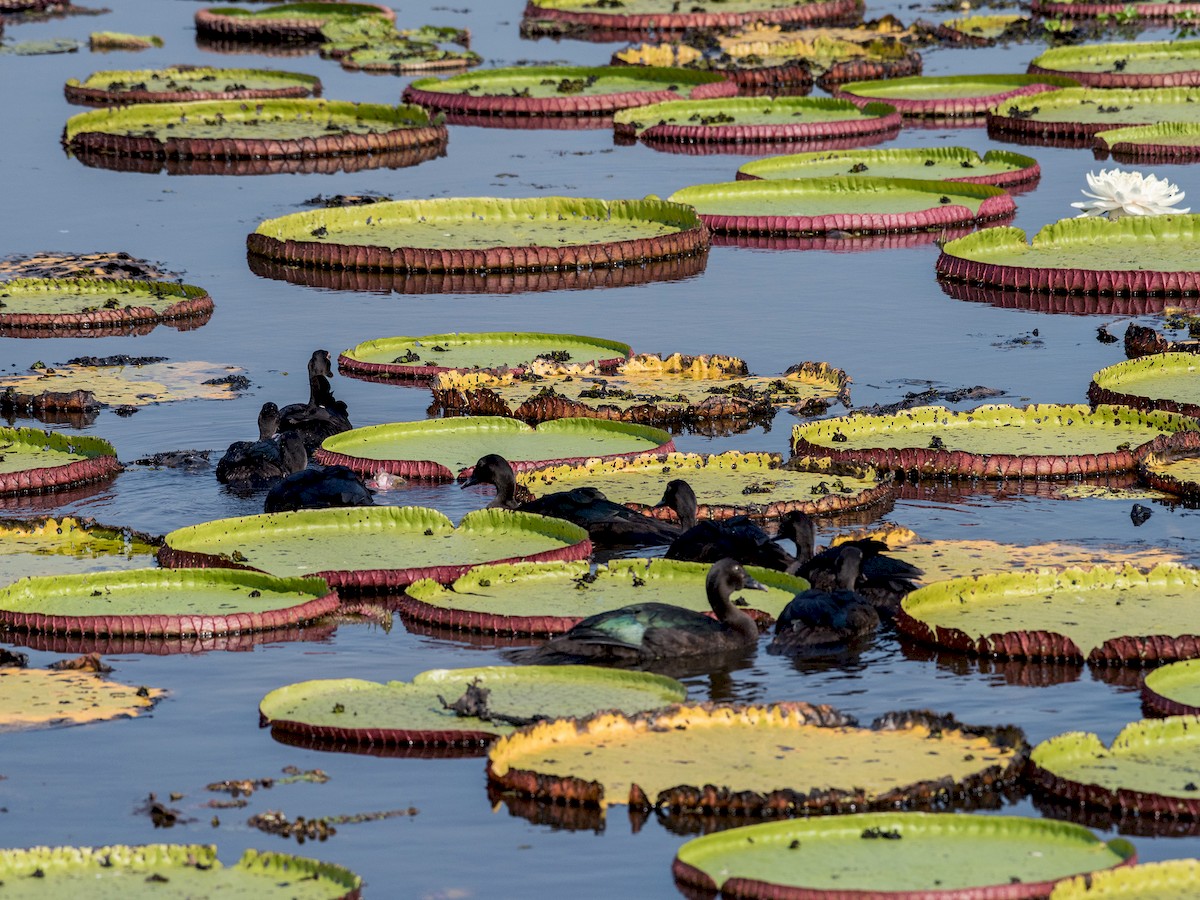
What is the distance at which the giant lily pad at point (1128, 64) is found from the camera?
124 ft

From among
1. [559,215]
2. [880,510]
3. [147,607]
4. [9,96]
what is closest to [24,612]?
[147,607]

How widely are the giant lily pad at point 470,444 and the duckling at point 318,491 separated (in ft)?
3.25

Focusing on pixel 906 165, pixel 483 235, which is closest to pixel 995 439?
pixel 483 235

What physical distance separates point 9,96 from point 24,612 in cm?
2921

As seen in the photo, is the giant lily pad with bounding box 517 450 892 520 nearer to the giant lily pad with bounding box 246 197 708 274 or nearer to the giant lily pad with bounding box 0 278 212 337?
the giant lily pad with bounding box 0 278 212 337

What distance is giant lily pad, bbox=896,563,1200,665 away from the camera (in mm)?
13953

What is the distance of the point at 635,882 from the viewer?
36.2 ft

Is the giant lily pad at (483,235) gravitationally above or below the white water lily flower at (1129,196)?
below

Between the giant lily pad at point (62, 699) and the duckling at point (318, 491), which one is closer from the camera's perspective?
the giant lily pad at point (62, 699)

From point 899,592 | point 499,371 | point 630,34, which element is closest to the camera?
point 899,592

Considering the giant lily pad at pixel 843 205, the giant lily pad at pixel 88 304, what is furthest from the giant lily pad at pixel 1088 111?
the giant lily pad at pixel 88 304

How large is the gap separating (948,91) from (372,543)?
2424cm

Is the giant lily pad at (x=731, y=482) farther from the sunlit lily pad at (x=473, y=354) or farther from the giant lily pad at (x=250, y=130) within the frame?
the giant lily pad at (x=250, y=130)

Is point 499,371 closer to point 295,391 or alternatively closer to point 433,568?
point 295,391
